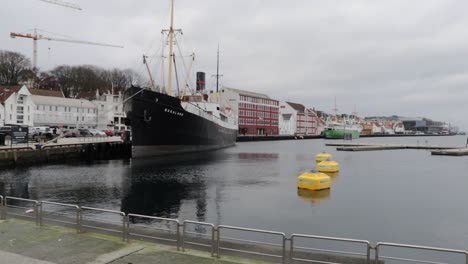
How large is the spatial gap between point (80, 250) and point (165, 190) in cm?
1717

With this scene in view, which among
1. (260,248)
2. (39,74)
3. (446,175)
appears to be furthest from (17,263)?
(39,74)

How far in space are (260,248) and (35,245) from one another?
16.3ft

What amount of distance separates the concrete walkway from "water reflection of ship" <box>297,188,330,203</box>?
1552 cm

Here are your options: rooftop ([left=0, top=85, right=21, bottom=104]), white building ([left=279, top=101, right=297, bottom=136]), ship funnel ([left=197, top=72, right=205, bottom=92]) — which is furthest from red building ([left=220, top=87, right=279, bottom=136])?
rooftop ([left=0, top=85, right=21, bottom=104])

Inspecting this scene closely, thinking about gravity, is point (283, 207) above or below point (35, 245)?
below

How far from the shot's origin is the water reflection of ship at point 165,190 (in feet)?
62.7

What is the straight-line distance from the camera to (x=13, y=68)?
102 meters

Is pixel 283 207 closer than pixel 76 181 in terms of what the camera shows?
Yes

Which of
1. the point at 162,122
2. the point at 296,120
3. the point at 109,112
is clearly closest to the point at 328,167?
the point at 162,122

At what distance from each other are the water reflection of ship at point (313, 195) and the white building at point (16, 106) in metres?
A: 78.0

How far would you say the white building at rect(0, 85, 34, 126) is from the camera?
84062mm

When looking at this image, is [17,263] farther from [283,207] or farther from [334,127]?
[334,127]

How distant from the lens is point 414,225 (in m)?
16.4

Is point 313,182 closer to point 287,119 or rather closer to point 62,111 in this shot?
point 62,111
